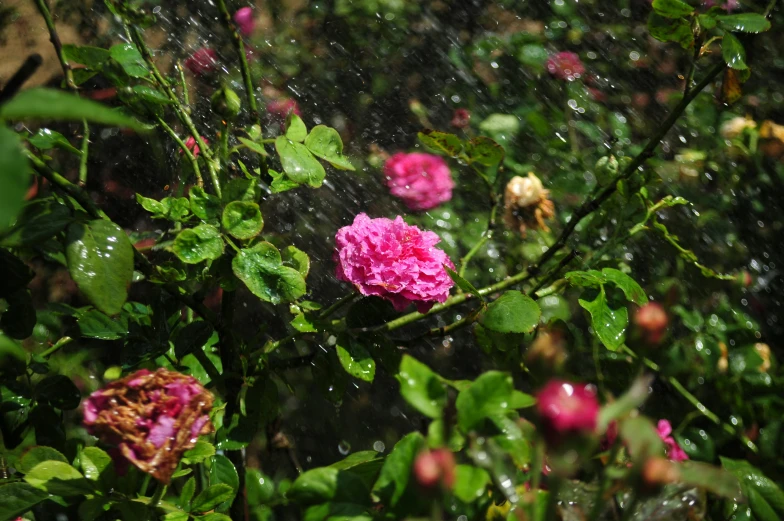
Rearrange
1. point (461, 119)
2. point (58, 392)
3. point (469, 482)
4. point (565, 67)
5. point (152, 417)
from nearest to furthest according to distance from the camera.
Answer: point (469, 482) → point (152, 417) → point (58, 392) → point (461, 119) → point (565, 67)

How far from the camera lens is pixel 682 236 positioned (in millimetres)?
1585

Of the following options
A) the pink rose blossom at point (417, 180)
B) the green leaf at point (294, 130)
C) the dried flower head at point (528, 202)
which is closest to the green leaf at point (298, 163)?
the green leaf at point (294, 130)

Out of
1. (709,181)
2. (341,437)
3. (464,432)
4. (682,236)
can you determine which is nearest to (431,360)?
(341,437)

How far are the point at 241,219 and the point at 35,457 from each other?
0.91 feet

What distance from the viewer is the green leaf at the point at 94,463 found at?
22.5 inches

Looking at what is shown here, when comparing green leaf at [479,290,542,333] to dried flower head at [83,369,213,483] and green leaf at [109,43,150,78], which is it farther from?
green leaf at [109,43,150,78]

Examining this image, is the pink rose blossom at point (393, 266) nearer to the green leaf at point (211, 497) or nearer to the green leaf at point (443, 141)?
the green leaf at point (443, 141)

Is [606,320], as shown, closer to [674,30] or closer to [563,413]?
[674,30]

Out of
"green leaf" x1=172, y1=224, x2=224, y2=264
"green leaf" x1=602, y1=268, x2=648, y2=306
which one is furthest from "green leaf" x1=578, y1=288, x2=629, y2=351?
"green leaf" x1=172, y1=224, x2=224, y2=264

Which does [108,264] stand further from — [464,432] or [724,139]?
[724,139]

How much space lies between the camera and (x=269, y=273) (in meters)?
0.64

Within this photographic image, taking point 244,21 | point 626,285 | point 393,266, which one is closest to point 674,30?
point 626,285

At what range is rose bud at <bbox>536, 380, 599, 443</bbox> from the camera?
28cm

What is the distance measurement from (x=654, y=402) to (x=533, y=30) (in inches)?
43.0
